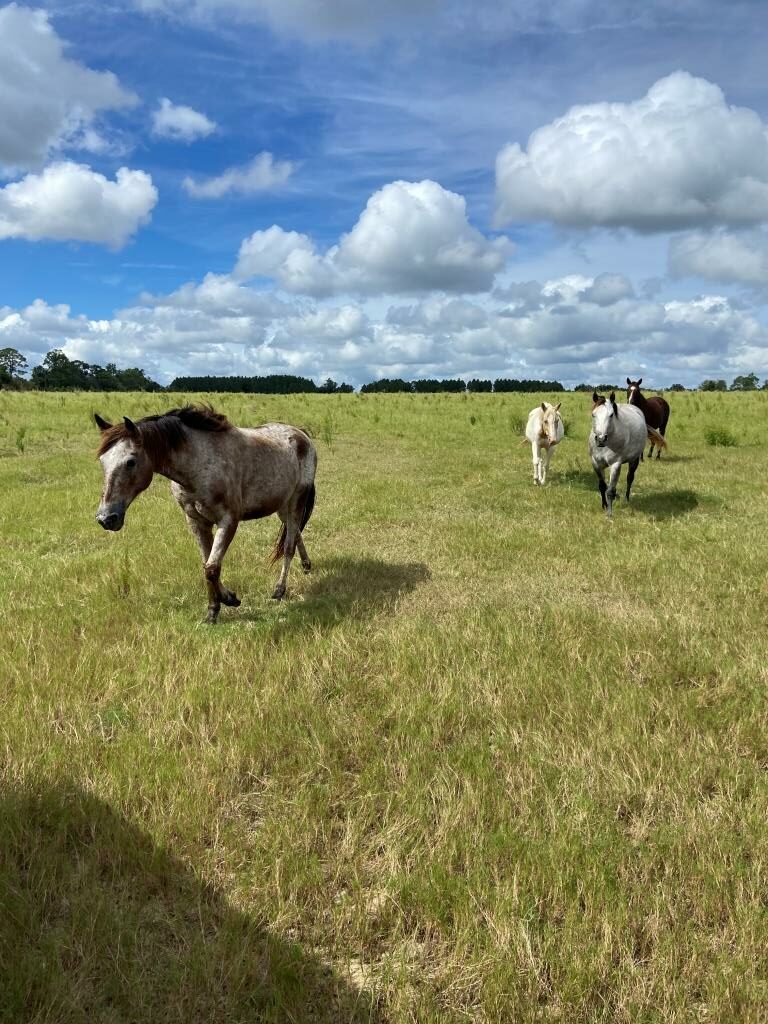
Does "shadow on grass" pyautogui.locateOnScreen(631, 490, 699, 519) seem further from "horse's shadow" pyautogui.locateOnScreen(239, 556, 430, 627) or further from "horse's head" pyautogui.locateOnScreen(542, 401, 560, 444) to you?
"horse's shadow" pyautogui.locateOnScreen(239, 556, 430, 627)

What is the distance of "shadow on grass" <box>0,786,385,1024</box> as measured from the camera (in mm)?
2088

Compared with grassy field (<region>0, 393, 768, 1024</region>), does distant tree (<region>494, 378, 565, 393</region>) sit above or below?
above

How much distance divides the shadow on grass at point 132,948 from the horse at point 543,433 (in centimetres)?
1196

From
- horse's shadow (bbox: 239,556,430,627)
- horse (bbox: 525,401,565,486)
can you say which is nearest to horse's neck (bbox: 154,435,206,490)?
horse's shadow (bbox: 239,556,430,627)

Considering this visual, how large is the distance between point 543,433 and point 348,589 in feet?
26.9

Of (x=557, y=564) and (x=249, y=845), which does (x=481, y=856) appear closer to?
(x=249, y=845)

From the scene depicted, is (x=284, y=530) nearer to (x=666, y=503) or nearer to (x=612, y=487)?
(x=612, y=487)

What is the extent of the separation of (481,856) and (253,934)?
104cm

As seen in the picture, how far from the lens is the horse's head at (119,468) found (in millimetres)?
4816

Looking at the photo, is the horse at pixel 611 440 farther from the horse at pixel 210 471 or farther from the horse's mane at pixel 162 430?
the horse's mane at pixel 162 430

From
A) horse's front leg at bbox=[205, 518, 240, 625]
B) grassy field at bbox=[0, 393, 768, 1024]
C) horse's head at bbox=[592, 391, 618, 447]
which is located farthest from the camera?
horse's head at bbox=[592, 391, 618, 447]

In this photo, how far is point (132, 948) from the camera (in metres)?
2.30

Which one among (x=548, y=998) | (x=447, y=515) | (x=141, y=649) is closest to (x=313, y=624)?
(x=141, y=649)

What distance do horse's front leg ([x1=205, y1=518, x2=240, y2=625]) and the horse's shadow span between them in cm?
30
